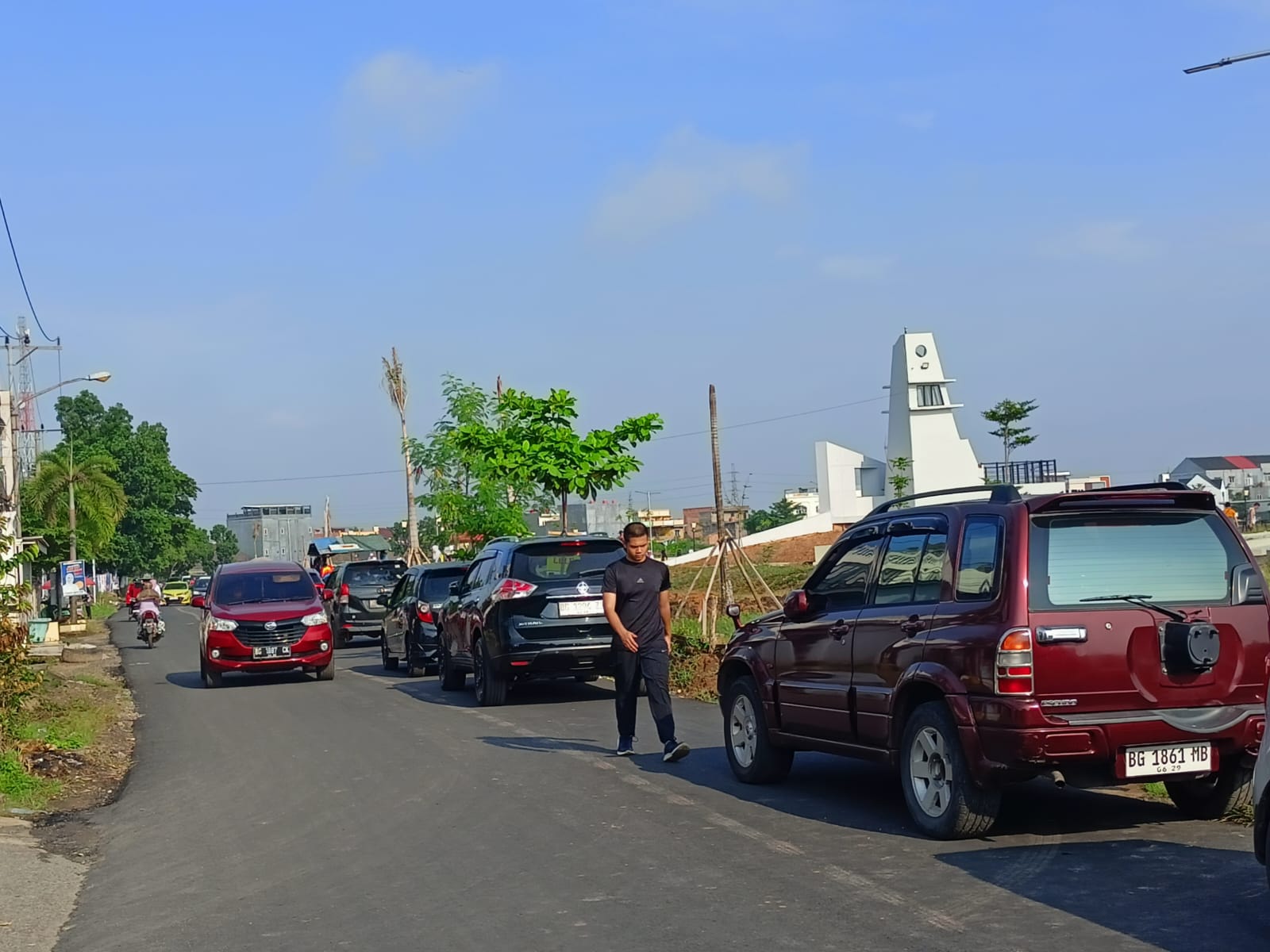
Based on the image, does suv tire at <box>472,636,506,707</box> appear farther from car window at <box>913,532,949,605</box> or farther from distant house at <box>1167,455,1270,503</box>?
distant house at <box>1167,455,1270,503</box>

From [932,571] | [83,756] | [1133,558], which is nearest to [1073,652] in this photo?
[1133,558]

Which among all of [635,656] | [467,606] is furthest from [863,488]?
[635,656]

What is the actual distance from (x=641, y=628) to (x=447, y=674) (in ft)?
27.9

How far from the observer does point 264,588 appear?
23188 millimetres

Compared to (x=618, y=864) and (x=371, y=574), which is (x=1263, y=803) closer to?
(x=618, y=864)

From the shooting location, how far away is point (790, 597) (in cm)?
980

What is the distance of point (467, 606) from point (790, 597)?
8737mm

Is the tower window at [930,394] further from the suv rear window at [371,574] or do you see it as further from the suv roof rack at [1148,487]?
the suv roof rack at [1148,487]

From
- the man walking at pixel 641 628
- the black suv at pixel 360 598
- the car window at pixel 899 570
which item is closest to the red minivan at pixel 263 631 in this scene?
the black suv at pixel 360 598

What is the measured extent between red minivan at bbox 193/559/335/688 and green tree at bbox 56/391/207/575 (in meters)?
79.9

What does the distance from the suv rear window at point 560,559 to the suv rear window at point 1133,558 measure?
359 inches

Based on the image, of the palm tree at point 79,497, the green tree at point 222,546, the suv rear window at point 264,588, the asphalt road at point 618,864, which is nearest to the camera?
the asphalt road at point 618,864

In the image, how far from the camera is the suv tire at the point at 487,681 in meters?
16.9

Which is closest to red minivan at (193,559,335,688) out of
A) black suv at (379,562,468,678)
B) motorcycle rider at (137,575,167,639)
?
black suv at (379,562,468,678)
